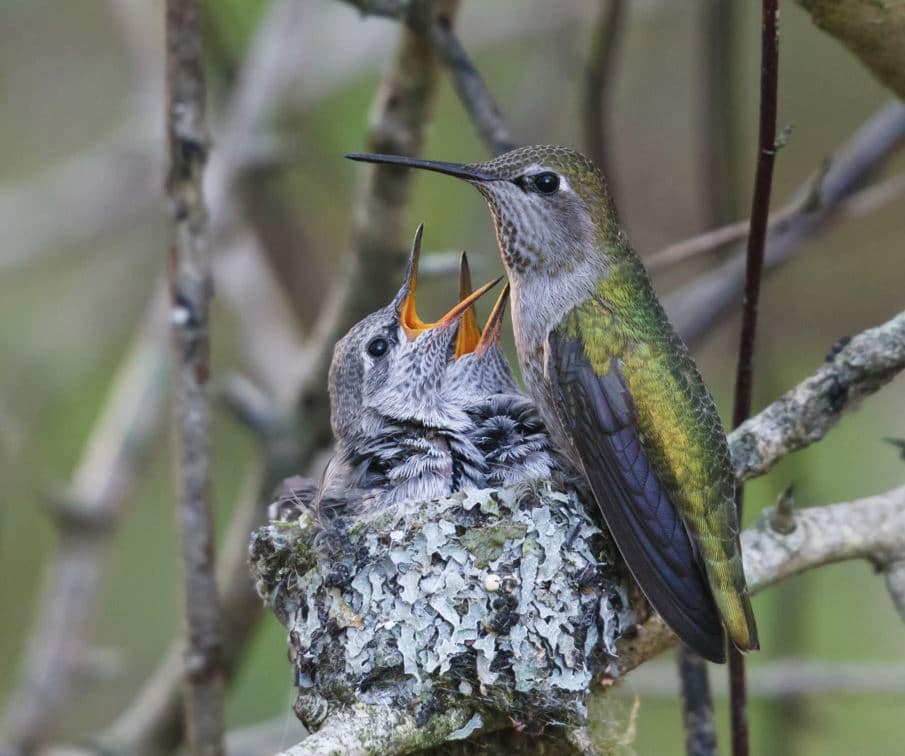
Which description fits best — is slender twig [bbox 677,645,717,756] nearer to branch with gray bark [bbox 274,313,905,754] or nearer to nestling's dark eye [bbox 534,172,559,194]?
branch with gray bark [bbox 274,313,905,754]

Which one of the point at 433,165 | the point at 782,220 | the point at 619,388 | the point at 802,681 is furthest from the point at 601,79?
the point at 802,681

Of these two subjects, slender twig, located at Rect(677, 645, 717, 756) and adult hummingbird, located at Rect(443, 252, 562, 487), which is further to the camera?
adult hummingbird, located at Rect(443, 252, 562, 487)

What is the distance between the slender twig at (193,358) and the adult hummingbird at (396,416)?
0.35 meters

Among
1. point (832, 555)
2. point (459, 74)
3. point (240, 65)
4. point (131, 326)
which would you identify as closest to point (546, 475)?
point (832, 555)

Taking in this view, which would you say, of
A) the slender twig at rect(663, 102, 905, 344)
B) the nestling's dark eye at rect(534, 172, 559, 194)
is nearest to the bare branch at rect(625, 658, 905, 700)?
the slender twig at rect(663, 102, 905, 344)

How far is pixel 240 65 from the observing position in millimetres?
5648

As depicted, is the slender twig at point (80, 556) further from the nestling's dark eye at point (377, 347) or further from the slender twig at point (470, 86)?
the slender twig at point (470, 86)

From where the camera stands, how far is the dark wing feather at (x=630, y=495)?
2.55 meters

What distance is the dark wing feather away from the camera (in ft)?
8.38

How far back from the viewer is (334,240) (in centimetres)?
688

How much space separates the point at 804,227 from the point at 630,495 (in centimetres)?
156

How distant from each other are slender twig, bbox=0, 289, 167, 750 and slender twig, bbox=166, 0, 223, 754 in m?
1.21

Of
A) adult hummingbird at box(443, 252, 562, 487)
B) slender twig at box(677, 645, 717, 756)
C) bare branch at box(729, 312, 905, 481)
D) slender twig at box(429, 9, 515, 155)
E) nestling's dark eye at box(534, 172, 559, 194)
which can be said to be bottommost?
slender twig at box(677, 645, 717, 756)

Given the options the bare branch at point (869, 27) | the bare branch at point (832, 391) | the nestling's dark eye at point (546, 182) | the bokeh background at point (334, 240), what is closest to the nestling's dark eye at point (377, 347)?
the nestling's dark eye at point (546, 182)
